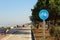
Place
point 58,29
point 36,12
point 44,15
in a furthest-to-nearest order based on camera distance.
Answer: point 36,12 < point 58,29 < point 44,15

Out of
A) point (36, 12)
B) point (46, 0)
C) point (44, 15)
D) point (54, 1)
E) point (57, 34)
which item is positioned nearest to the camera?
point (44, 15)

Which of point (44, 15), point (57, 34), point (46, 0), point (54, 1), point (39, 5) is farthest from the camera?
point (39, 5)

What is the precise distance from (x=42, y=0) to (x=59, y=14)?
21.0m

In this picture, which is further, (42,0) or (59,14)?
(42,0)

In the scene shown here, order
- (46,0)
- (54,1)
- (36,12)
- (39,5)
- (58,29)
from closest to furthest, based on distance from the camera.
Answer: (58,29), (54,1), (46,0), (39,5), (36,12)

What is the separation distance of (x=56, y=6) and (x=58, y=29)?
12.9 ft

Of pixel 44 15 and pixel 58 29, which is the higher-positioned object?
pixel 44 15

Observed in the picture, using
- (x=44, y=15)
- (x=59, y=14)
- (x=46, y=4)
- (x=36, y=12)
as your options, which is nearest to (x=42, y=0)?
(x=46, y=4)

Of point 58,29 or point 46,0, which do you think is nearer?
point 58,29

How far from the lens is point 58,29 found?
2534cm

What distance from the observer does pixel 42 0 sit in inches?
1912

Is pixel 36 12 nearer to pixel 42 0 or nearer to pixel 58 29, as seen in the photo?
pixel 42 0

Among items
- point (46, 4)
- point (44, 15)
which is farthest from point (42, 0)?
point (44, 15)

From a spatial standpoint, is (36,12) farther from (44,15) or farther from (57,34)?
(44,15)
